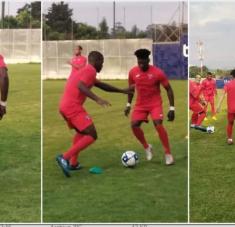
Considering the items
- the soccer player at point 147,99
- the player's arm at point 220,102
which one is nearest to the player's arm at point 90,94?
the soccer player at point 147,99

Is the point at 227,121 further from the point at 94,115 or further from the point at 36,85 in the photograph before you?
the point at 36,85

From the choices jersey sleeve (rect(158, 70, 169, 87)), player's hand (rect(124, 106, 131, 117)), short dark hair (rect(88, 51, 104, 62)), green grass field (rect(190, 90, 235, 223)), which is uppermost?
short dark hair (rect(88, 51, 104, 62))

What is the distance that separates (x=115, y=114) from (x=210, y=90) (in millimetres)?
1057

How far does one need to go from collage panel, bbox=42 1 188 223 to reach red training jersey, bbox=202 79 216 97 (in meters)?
0.34

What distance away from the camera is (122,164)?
22.6 ft

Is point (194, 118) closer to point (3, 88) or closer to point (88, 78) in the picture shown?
point (88, 78)

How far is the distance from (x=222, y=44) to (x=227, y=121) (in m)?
0.97

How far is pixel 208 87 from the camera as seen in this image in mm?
7113

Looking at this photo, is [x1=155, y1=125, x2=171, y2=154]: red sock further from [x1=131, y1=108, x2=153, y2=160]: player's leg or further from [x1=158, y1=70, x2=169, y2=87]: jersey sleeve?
[x1=158, y1=70, x2=169, y2=87]: jersey sleeve

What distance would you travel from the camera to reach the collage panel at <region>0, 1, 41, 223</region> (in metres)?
6.61

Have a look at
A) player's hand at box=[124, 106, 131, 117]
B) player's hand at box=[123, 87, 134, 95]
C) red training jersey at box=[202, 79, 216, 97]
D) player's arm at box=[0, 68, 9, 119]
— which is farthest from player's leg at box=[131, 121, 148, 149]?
player's arm at box=[0, 68, 9, 119]

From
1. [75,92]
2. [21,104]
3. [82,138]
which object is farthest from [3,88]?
[82,138]

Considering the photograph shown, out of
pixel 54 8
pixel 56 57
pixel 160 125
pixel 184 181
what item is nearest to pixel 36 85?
pixel 56 57

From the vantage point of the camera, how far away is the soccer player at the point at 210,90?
6883mm
